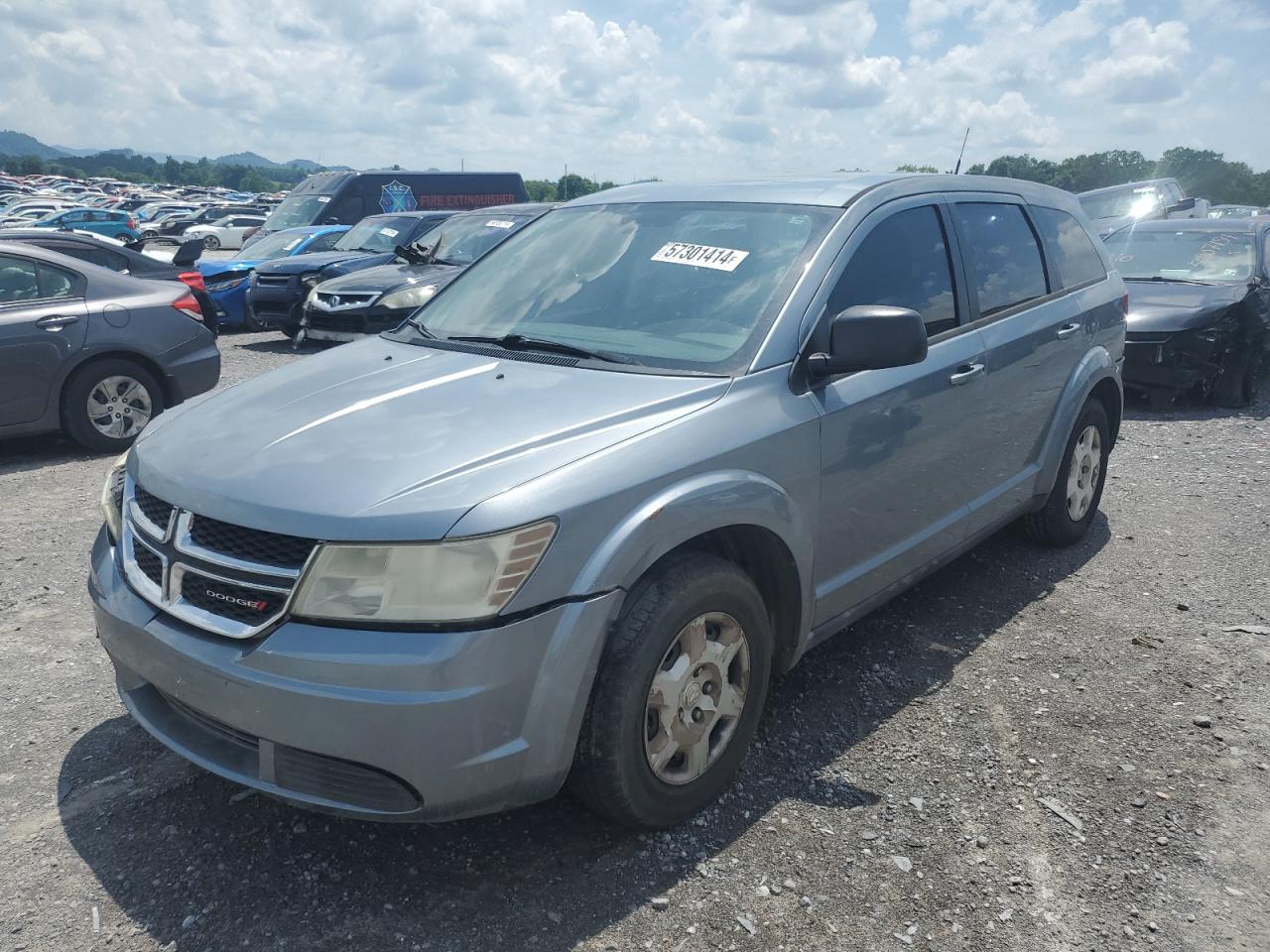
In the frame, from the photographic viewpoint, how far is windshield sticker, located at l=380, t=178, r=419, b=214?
1823cm

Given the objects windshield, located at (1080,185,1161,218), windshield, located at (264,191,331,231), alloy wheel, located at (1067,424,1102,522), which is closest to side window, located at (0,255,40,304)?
alloy wheel, located at (1067,424,1102,522)

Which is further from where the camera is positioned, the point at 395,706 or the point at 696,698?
the point at 696,698

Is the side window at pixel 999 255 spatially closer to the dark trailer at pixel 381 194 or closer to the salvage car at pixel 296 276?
the salvage car at pixel 296 276

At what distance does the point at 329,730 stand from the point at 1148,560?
4437 millimetres

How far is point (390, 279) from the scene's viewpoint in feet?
36.6

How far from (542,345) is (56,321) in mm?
5316

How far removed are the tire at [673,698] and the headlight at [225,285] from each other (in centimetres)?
1248

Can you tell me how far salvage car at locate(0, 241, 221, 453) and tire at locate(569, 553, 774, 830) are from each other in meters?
6.05

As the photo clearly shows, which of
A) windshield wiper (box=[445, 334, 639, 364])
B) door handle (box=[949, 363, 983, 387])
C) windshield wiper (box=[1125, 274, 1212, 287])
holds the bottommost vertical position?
door handle (box=[949, 363, 983, 387])

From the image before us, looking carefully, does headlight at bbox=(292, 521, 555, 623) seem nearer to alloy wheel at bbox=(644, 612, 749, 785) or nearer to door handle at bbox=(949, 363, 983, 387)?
alloy wheel at bbox=(644, 612, 749, 785)

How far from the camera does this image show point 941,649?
13.7ft

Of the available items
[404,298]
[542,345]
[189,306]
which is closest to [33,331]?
[189,306]

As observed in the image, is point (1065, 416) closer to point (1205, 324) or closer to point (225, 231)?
point (1205, 324)

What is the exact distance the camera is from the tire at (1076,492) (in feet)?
16.4
